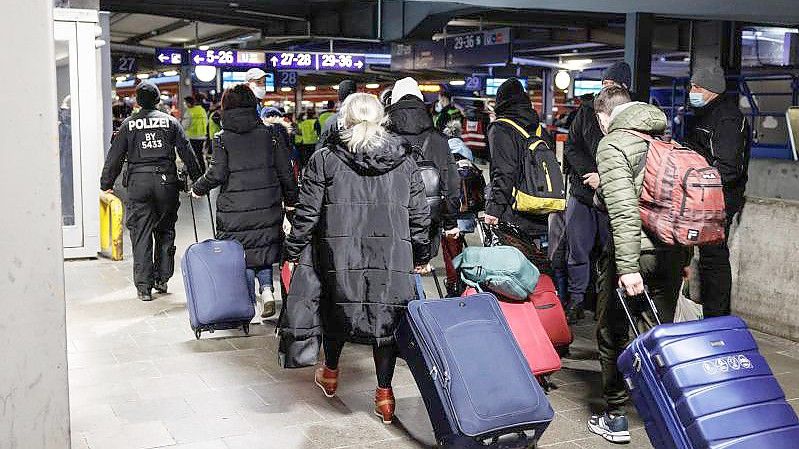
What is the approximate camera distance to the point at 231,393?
5070 millimetres

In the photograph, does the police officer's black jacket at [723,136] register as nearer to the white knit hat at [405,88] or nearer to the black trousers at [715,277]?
the black trousers at [715,277]

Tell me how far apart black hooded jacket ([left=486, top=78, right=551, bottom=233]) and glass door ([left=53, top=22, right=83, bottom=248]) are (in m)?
4.94

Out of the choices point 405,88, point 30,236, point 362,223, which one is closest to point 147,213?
point 405,88

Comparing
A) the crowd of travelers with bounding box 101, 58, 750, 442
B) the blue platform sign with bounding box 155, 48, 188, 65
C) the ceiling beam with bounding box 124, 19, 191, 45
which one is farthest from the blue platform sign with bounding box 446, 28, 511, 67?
the crowd of travelers with bounding box 101, 58, 750, 442

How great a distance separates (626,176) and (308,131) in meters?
17.0

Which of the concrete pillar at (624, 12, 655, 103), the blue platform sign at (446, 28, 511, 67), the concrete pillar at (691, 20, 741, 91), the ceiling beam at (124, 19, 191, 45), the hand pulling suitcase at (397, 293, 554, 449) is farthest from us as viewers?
the ceiling beam at (124, 19, 191, 45)

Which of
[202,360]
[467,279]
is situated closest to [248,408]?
[202,360]

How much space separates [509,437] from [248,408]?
156 centimetres

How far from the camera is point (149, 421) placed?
4605 mm

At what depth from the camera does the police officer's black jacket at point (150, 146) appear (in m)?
7.28

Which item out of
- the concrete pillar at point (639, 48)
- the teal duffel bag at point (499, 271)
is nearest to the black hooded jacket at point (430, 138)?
the teal duffel bag at point (499, 271)

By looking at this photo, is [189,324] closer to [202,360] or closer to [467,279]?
[202,360]

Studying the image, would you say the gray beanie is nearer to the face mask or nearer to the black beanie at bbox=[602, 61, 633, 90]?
the black beanie at bbox=[602, 61, 633, 90]

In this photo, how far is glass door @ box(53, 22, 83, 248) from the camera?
29.7ft
